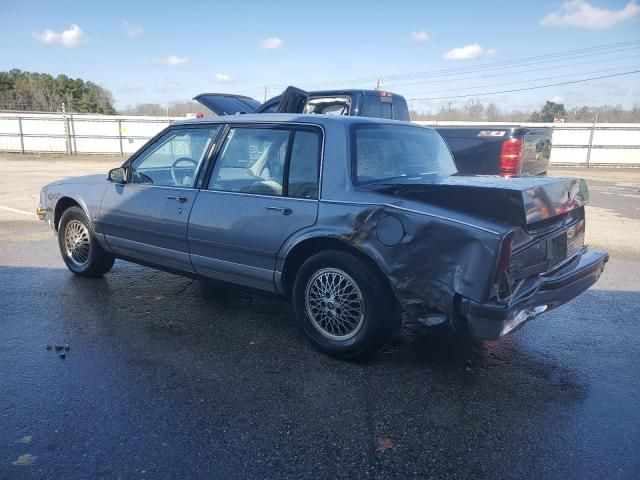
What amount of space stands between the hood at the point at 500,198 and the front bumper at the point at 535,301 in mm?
439

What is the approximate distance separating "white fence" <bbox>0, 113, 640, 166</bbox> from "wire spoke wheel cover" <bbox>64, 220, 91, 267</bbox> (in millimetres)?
23766

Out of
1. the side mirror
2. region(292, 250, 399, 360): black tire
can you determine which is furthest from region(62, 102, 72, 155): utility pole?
region(292, 250, 399, 360): black tire

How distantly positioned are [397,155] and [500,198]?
3.70 feet

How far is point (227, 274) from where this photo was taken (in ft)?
12.9

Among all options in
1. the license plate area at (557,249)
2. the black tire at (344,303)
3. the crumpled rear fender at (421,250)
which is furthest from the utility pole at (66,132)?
the license plate area at (557,249)

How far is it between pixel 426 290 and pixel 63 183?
427cm

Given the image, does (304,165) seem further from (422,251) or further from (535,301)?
(535,301)

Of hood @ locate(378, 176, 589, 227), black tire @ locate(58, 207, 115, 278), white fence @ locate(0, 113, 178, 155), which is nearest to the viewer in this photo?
hood @ locate(378, 176, 589, 227)

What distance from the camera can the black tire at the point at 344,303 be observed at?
3.20 meters

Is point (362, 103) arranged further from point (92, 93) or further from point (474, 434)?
Answer: point (92, 93)

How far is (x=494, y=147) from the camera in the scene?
7891mm

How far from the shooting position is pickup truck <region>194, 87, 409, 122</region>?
7.34 meters

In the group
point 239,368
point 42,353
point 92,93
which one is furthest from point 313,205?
point 92,93

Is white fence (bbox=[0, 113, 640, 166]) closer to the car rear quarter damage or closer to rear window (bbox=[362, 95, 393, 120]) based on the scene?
rear window (bbox=[362, 95, 393, 120])
